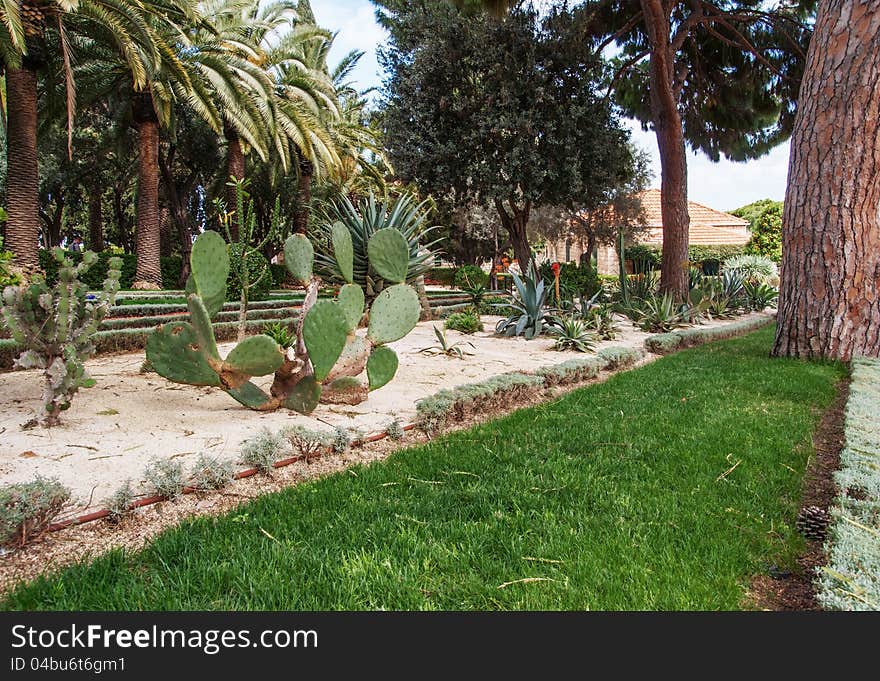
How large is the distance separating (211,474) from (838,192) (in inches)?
263

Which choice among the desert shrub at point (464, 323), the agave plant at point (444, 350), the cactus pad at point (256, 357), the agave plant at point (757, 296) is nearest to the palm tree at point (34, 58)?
the desert shrub at point (464, 323)

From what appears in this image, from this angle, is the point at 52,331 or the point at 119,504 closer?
the point at 119,504

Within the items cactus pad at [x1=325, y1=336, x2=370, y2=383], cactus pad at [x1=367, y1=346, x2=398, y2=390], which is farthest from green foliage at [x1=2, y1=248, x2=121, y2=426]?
cactus pad at [x1=367, y1=346, x2=398, y2=390]

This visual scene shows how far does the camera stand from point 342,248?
463 cm

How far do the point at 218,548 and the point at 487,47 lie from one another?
1505cm

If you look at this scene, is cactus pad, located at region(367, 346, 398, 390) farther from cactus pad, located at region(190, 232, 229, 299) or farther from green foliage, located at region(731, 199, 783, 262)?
green foliage, located at region(731, 199, 783, 262)

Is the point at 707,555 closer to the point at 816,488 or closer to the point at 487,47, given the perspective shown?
the point at 816,488

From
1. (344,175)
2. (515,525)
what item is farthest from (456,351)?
(344,175)

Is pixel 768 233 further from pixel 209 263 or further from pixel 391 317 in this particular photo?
pixel 209 263

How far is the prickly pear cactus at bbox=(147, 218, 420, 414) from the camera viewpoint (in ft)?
12.2

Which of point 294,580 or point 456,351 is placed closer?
point 294,580

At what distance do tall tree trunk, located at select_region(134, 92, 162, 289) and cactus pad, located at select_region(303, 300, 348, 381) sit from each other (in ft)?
48.8

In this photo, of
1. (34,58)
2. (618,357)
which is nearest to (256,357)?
(618,357)

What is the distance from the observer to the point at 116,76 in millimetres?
14758
